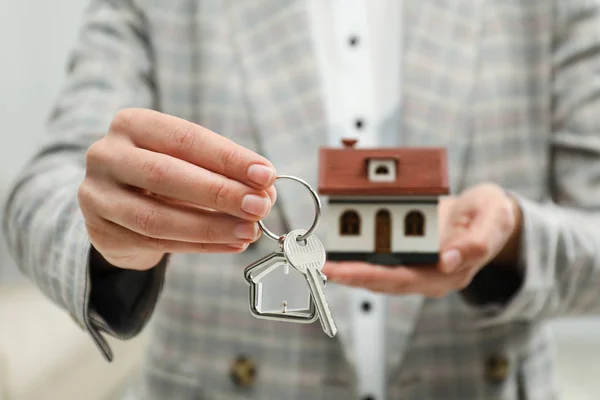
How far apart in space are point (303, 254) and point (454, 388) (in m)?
0.32

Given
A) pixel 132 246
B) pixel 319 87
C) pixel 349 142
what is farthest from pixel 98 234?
pixel 319 87

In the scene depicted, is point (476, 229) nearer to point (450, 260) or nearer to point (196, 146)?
point (450, 260)

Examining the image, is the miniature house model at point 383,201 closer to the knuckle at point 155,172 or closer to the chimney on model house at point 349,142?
the chimney on model house at point 349,142

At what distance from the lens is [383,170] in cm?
34

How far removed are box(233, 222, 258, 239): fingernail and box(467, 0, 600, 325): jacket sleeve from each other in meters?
0.25

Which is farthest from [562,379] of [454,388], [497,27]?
[497,27]

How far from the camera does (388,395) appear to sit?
45 centimetres

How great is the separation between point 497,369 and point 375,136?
Result: 0.19 meters

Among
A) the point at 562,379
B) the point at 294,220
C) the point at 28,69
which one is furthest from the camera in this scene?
the point at 562,379

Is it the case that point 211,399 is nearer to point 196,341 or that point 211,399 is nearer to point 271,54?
point 196,341

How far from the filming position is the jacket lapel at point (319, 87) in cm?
45

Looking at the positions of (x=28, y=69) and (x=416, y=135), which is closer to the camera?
(x=416, y=135)

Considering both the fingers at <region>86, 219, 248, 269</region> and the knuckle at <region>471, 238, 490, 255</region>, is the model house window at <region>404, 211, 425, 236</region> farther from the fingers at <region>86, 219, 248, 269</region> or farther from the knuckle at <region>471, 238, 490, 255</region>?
the fingers at <region>86, 219, 248, 269</region>

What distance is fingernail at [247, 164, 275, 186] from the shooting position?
0.19 metres
